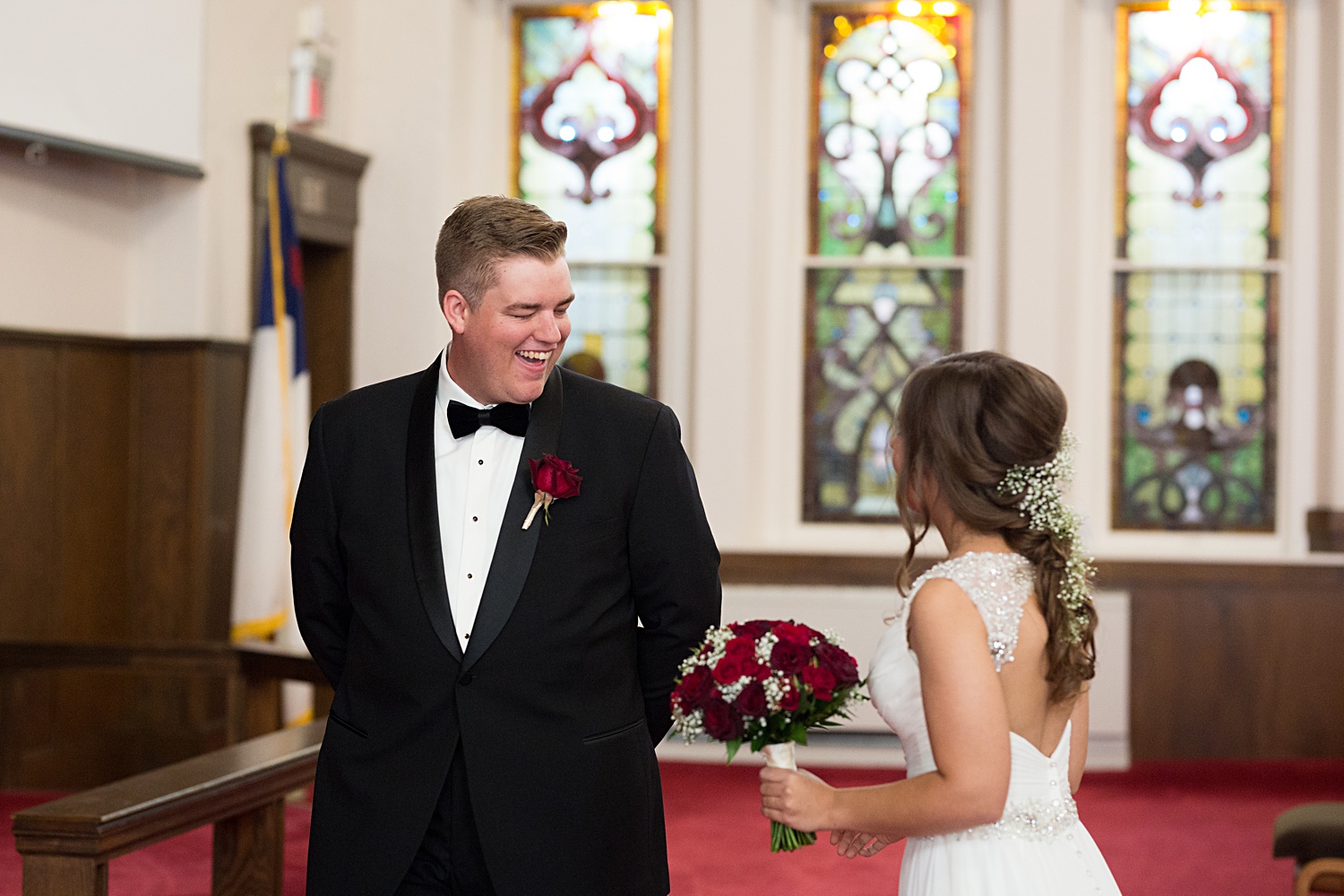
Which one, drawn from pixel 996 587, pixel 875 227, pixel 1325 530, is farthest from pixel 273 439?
pixel 1325 530

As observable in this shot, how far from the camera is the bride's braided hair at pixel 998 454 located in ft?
6.56

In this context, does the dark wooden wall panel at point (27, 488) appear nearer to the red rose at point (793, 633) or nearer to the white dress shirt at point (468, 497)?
the white dress shirt at point (468, 497)

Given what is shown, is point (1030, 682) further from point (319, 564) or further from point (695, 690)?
point (319, 564)

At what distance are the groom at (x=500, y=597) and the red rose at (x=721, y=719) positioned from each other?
0.29 metres

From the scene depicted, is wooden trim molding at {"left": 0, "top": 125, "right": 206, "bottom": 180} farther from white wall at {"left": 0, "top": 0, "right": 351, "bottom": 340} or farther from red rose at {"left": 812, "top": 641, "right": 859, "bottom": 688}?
red rose at {"left": 812, "top": 641, "right": 859, "bottom": 688}

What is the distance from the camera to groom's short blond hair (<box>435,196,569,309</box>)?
7.21ft

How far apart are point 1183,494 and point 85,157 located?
5201mm

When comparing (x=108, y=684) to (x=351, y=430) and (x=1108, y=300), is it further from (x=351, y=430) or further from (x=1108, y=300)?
A: (x=1108, y=300)

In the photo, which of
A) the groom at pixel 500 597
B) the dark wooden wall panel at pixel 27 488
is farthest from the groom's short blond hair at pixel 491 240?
the dark wooden wall panel at pixel 27 488

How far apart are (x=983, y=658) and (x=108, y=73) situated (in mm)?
4670

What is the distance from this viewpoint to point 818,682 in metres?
1.94

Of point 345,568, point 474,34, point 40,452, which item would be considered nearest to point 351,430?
point 345,568

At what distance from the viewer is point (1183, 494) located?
22.6 ft

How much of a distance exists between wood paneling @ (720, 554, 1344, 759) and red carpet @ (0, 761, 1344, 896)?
135 mm
